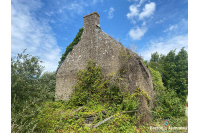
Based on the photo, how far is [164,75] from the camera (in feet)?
54.1

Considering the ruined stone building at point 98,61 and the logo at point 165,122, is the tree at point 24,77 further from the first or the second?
the logo at point 165,122

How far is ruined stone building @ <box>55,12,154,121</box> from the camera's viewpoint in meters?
8.59

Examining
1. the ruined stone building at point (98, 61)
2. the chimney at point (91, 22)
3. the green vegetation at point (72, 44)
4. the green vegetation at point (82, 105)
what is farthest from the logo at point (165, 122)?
the green vegetation at point (72, 44)

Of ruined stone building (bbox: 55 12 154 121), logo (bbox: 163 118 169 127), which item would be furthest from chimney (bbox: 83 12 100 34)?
logo (bbox: 163 118 169 127)

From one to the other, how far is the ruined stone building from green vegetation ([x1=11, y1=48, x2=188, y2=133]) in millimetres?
516

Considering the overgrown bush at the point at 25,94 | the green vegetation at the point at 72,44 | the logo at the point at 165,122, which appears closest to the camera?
the overgrown bush at the point at 25,94

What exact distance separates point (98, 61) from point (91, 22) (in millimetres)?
3831

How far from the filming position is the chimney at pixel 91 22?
36.0 feet

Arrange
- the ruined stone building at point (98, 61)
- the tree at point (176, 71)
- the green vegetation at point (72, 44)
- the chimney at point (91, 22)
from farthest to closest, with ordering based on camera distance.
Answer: the tree at point (176, 71) → the green vegetation at point (72, 44) → the chimney at point (91, 22) → the ruined stone building at point (98, 61)

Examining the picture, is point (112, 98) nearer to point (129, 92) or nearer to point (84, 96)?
point (129, 92)

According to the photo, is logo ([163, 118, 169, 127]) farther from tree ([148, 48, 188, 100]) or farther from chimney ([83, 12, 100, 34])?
chimney ([83, 12, 100, 34])

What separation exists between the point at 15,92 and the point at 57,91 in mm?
6923
